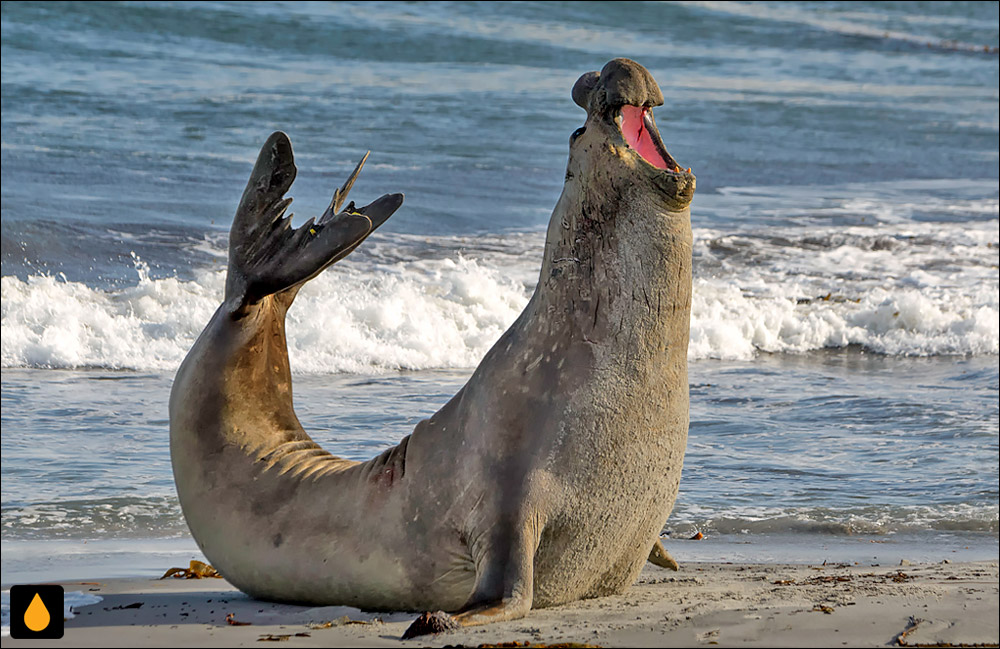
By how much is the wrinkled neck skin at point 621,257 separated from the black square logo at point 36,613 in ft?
5.59

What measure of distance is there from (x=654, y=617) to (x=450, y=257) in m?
9.29

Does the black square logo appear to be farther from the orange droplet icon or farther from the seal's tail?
the seal's tail

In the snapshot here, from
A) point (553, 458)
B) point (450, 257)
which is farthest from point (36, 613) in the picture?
point (450, 257)

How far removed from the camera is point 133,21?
2819 cm

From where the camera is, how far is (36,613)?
4.07 metres

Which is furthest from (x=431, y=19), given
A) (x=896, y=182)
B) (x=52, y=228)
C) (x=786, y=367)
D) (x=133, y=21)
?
(x=786, y=367)

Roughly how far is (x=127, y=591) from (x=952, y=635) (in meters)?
2.60

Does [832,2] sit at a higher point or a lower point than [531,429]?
higher

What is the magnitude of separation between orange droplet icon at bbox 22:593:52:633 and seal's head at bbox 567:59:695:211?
2.02m

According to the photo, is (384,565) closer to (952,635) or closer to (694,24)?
(952,635)

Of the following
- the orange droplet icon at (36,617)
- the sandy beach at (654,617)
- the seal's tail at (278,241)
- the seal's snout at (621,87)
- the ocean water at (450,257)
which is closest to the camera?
the sandy beach at (654,617)

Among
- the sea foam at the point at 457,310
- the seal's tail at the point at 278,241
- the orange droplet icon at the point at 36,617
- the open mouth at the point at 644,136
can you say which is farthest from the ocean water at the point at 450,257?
the open mouth at the point at 644,136

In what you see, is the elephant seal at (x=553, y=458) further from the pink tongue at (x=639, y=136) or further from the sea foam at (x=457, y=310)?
the sea foam at (x=457, y=310)

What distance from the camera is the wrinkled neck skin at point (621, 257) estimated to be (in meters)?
3.97
